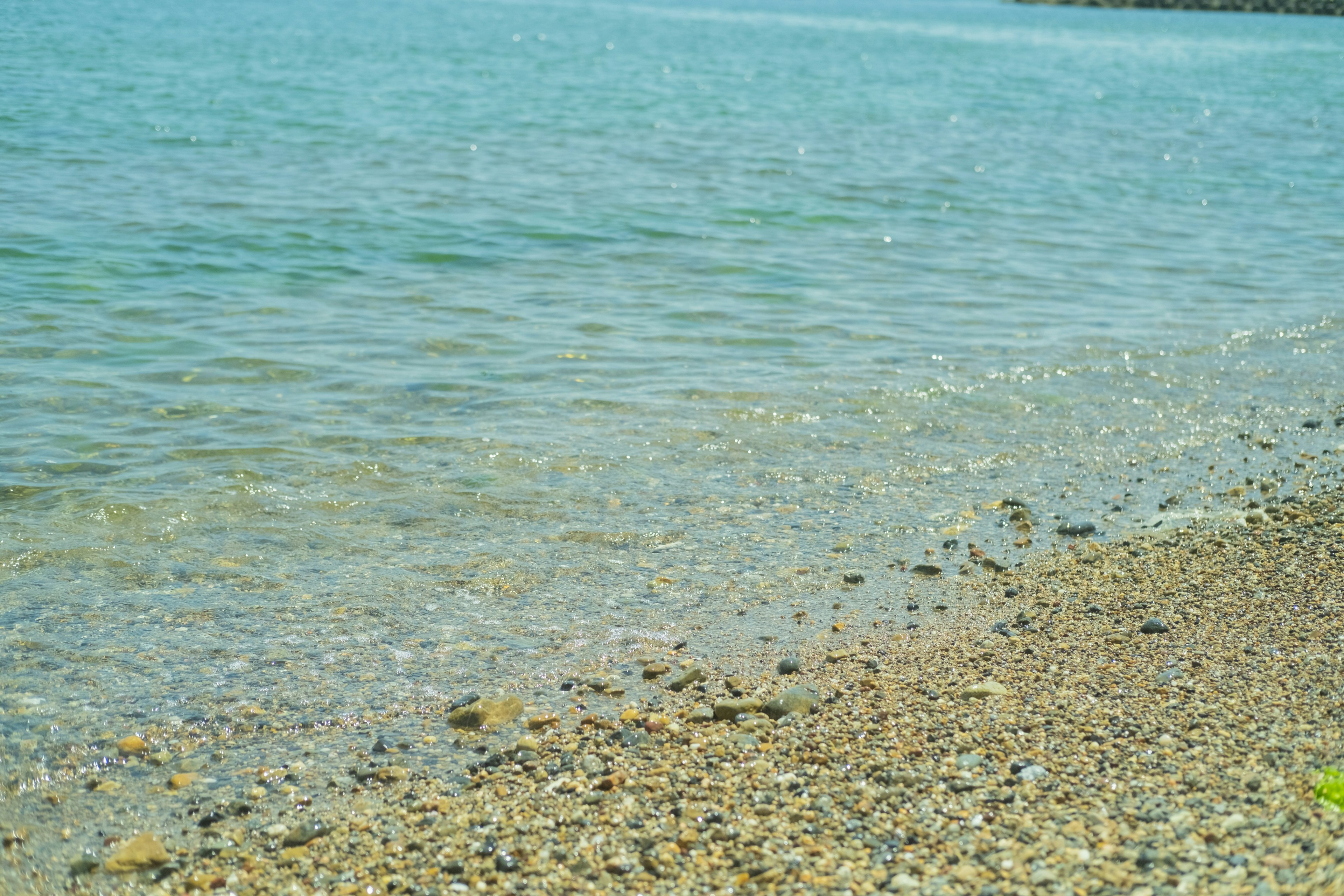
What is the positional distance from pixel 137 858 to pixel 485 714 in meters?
1.44

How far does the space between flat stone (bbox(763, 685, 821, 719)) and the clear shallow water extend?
0.83 meters

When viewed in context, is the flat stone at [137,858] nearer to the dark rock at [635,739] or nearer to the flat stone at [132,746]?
the flat stone at [132,746]

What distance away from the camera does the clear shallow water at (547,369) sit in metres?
5.96

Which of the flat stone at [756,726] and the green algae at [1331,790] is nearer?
the green algae at [1331,790]

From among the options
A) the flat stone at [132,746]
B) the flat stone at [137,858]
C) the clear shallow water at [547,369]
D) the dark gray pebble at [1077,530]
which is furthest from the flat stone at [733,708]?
the dark gray pebble at [1077,530]

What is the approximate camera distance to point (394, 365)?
31.9ft

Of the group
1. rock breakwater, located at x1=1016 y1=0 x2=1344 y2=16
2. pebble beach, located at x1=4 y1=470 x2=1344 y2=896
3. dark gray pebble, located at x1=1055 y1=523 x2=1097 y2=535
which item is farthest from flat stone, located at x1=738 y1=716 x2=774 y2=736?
rock breakwater, located at x1=1016 y1=0 x2=1344 y2=16

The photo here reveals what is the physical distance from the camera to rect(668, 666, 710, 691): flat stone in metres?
5.18

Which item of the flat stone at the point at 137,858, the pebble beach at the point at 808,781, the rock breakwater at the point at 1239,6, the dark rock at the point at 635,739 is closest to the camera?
the pebble beach at the point at 808,781

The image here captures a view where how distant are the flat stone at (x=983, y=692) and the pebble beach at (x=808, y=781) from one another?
0.05ft

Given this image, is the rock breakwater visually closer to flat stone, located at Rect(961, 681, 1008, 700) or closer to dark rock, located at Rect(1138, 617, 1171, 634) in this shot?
dark rock, located at Rect(1138, 617, 1171, 634)

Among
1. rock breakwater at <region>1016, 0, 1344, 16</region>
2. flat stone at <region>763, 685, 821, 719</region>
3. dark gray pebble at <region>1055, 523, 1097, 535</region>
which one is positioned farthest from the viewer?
rock breakwater at <region>1016, 0, 1344, 16</region>

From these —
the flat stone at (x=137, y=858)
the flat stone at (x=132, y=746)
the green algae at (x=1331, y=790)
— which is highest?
the green algae at (x=1331, y=790)

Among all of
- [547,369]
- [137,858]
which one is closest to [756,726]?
[137,858]
